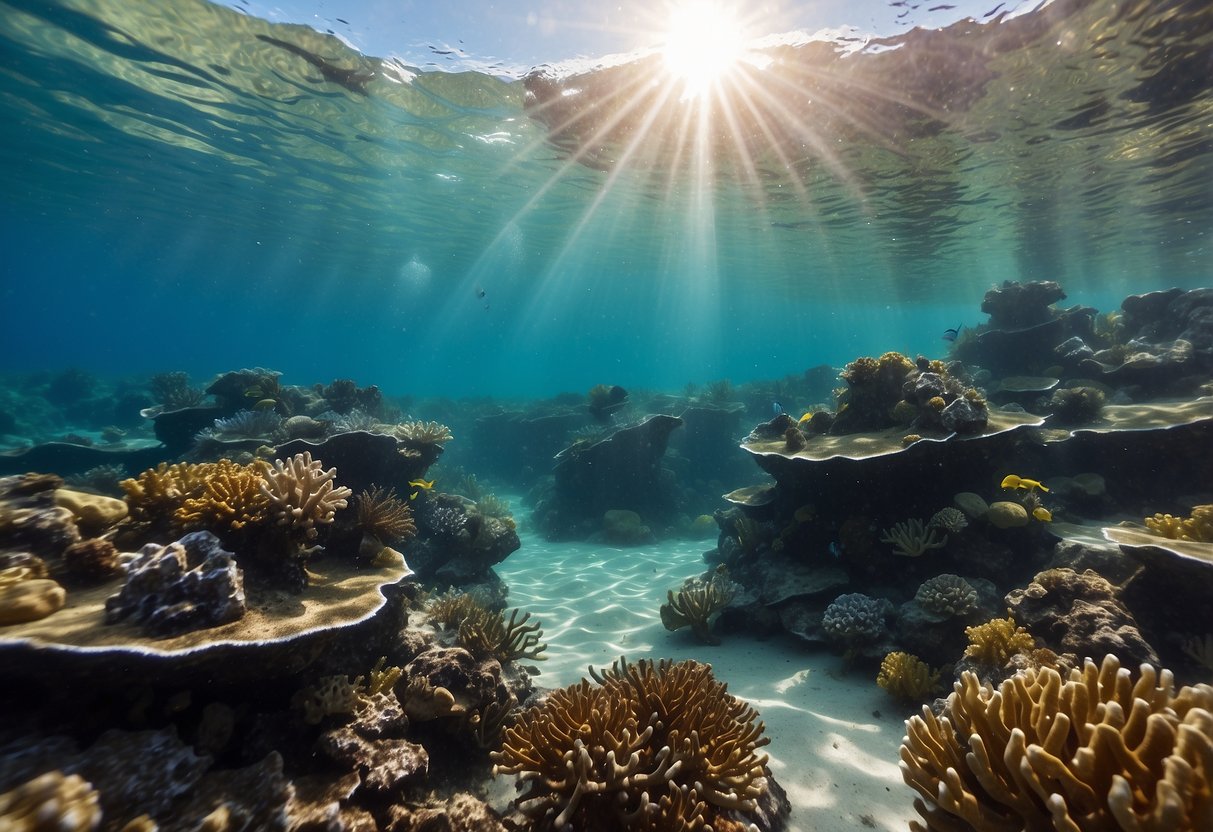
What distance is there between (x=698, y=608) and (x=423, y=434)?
240 inches

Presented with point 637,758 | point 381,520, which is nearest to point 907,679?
point 637,758

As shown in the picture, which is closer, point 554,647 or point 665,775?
point 665,775

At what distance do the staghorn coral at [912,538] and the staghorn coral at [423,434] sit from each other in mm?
7851

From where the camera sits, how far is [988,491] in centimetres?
786

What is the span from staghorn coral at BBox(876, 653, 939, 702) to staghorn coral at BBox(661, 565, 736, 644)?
2.74m

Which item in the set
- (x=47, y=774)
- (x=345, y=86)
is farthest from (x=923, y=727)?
(x=345, y=86)

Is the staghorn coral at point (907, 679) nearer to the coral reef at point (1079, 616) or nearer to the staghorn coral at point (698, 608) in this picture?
the coral reef at point (1079, 616)

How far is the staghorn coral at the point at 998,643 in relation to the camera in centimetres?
509

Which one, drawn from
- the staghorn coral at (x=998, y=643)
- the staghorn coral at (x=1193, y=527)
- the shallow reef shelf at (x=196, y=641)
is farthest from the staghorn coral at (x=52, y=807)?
the staghorn coral at (x=1193, y=527)

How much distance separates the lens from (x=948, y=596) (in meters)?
6.22

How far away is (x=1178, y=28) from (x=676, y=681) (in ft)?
53.1

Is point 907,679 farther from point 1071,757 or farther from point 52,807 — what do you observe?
point 52,807

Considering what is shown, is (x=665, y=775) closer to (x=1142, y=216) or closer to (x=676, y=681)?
(x=676, y=681)

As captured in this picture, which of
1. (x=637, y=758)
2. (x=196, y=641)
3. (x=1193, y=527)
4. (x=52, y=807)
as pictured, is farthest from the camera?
(x=1193, y=527)
